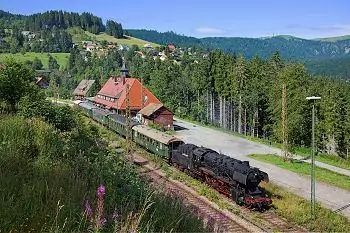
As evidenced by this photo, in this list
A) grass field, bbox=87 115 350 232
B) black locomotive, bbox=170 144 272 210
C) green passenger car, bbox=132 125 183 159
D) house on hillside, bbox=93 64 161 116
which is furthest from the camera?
house on hillside, bbox=93 64 161 116

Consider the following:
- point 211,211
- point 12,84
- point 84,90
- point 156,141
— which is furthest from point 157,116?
point 84,90

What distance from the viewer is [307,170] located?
34219 mm

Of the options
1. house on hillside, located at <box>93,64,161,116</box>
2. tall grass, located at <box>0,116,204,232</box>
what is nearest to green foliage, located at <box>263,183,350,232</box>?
tall grass, located at <box>0,116,204,232</box>

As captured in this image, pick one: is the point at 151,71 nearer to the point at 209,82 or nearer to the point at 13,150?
the point at 209,82

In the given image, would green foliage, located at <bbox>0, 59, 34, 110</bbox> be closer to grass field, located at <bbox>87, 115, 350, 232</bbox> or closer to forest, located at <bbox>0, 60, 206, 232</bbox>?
grass field, located at <bbox>87, 115, 350, 232</bbox>

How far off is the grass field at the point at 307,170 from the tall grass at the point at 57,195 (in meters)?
24.0

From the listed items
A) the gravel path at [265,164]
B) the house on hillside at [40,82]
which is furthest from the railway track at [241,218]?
the house on hillside at [40,82]

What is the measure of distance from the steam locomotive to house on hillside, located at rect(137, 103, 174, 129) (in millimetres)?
15420

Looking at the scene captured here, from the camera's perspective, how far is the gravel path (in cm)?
2565

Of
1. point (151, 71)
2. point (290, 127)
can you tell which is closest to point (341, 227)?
point (290, 127)

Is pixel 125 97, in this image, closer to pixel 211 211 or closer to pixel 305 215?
pixel 211 211

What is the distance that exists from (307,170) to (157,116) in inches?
948

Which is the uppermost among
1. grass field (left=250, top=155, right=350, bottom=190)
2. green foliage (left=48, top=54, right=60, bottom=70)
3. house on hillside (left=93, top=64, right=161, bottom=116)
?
green foliage (left=48, top=54, right=60, bottom=70)

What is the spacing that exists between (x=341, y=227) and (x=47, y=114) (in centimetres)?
1547
